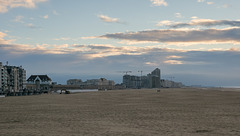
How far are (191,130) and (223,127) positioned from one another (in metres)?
2.51

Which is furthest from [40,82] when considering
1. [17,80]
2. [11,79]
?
[11,79]

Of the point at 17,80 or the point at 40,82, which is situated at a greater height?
the point at 17,80

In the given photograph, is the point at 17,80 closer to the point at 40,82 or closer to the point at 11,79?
the point at 11,79

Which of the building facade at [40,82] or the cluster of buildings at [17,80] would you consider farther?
the building facade at [40,82]

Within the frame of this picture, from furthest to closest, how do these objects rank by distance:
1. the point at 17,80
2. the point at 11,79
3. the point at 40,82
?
the point at 40,82, the point at 17,80, the point at 11,79

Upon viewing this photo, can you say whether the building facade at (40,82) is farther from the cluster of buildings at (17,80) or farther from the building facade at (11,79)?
the building facade at (11,79)

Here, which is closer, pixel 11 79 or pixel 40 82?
pixel 11 79

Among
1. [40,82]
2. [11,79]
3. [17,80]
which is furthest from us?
[40,82]

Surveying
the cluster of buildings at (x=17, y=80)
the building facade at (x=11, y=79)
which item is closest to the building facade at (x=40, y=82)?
the cluster of buildings at (x=17, y=80)

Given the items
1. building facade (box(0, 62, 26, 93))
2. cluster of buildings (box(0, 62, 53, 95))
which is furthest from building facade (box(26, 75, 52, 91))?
building facade (box(0, 62, 26, 93))

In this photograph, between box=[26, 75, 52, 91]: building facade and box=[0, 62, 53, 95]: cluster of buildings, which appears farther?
box=[26, 75, 52, 91]: building facade

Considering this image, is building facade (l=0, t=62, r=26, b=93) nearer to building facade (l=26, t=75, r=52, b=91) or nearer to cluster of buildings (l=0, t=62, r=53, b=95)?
cluster of buildings (l=0, t=62, r=53, b=95)

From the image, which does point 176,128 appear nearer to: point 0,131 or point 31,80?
point 0,131

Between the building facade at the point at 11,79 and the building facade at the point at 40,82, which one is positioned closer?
the building facade at the point at 11,79
